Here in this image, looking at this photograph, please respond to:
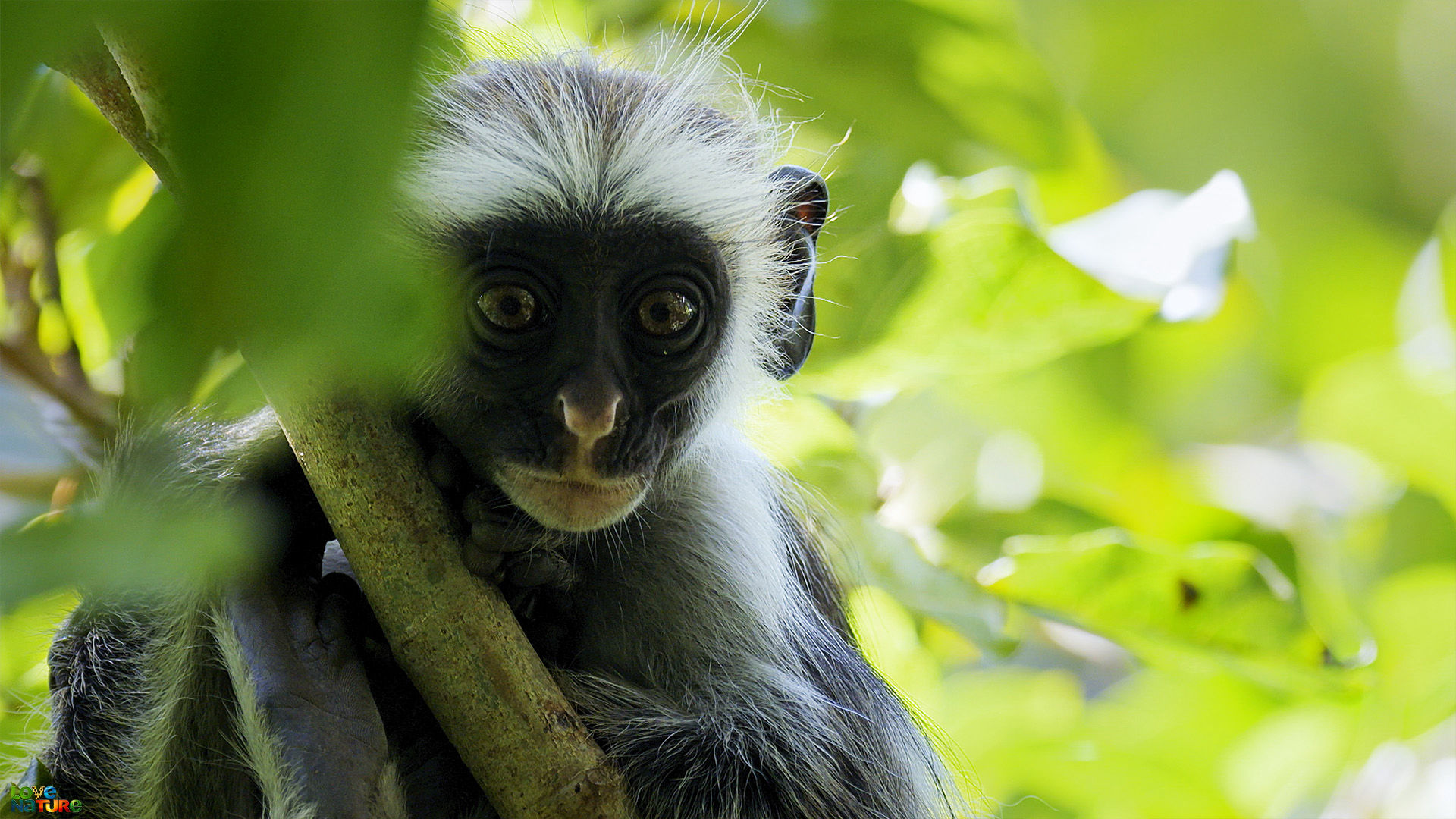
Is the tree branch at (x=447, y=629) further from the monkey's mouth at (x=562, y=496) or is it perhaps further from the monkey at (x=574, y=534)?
the monkey's mouth at (x=562, y=496)

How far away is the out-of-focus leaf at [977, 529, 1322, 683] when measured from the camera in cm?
320

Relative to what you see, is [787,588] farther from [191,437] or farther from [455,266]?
[191,437]

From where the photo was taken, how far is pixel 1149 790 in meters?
3.44

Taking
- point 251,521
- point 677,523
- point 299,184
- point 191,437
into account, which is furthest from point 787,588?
point 299,184

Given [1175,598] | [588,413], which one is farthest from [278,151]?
[1175,598]

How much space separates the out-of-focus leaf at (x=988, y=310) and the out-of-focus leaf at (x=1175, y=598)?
551mm

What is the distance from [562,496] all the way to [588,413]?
0.63 ft

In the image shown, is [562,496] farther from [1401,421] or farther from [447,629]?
[1401,421]

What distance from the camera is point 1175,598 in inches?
127

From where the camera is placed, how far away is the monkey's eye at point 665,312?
7.98 feet

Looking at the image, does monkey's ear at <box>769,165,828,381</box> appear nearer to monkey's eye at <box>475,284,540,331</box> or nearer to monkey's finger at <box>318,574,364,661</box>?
monkey's eye at <box>475,284,540,331</box>

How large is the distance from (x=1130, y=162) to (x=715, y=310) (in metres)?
3.98

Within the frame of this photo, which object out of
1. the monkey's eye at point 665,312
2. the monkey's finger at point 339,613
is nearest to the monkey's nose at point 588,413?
the monkey's eye at point 665,312

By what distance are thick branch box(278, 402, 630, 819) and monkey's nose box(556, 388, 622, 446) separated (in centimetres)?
27
